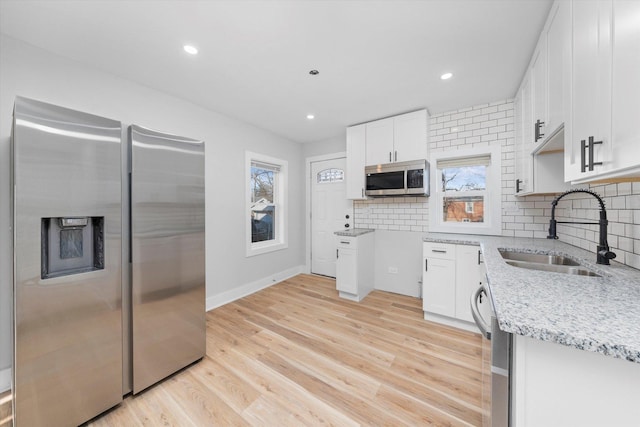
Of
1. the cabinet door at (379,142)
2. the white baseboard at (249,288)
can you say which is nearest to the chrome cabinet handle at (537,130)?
the cabinet door at (379,142)

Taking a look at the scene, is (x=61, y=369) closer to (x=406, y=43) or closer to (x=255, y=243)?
(x=255, y=243)

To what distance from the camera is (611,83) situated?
0.81 meters

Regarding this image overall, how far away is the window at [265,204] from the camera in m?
3.58

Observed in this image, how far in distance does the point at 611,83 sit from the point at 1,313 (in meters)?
3.54

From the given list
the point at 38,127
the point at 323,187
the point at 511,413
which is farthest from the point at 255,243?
the point at 511,413

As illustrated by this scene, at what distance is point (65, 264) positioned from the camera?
4.62 ft

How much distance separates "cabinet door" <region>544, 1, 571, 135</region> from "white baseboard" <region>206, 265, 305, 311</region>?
355 cm

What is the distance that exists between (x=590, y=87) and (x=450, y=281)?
2035 mm

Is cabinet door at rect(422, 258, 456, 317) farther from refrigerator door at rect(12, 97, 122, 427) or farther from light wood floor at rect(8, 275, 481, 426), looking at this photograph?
refrigerator door at rect(12, 97, 122, 427)

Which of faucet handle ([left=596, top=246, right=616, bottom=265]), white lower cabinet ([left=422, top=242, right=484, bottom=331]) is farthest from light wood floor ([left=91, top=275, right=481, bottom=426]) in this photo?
faucet handle ([left=596, top=246, right=616, bottom=265])

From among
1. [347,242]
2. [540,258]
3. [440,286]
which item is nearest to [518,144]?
[540,258]

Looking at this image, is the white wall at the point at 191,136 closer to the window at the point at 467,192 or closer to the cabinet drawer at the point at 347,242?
the cabinet drawer at the point at 347,242

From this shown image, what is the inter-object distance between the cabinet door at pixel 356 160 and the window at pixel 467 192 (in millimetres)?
961

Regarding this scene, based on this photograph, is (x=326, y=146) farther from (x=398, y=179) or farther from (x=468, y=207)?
(x=468, y=207)
